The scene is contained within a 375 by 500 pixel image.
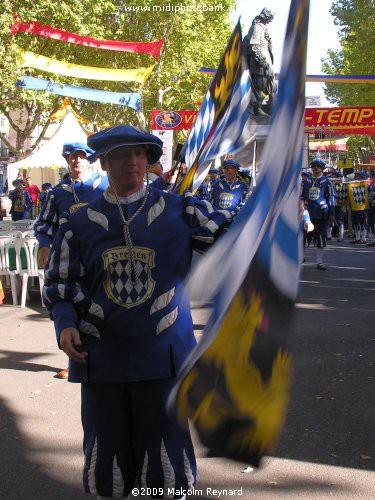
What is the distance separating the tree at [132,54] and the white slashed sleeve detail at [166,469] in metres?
23.1

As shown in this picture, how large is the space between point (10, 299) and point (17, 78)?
13563 millimetres

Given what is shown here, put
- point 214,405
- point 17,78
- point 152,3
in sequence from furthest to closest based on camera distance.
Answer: point 152,3 → point 17,78 → point 214,405

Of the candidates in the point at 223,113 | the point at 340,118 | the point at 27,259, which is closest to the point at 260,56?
the point at 27,259

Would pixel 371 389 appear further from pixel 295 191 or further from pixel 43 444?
pixel 295 191

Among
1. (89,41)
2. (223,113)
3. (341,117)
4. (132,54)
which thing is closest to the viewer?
(223,113)

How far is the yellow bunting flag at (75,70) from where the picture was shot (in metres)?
21.9

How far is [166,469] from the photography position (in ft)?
9.27

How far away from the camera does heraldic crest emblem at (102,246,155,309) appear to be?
283 centimetres

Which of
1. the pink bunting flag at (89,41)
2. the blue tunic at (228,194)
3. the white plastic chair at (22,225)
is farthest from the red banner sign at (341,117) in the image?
the blue tunic at (228,194)

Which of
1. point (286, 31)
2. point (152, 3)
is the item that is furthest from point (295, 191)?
point (152, 3)

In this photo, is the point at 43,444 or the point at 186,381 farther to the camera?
the point at 43,444

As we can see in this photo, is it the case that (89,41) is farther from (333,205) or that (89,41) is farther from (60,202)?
(60,202)

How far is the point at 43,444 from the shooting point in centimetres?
469

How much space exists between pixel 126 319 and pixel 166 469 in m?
0.62
